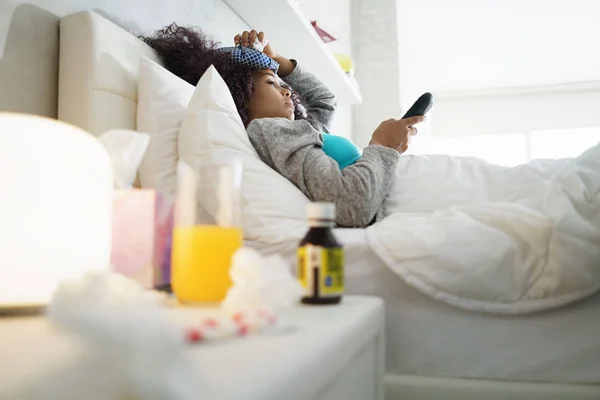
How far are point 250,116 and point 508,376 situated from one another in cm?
96

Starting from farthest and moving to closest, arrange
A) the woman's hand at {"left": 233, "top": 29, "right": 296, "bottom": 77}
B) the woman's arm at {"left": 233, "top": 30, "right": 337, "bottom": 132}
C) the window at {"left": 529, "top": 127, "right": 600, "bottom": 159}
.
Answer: the window at {"left": 529, "top": 127, "right": 600, "bottom": 159}, the woman's arm at {"left": 233, "top": 30, "right": 337, "bottom": 132}, the woman's hand at {"left": 233, "top": 29, "right": 296, "bottom": 77}

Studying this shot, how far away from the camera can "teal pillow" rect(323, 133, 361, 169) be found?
1.28m

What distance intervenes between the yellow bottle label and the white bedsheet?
24 cm

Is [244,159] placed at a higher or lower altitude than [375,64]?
lower

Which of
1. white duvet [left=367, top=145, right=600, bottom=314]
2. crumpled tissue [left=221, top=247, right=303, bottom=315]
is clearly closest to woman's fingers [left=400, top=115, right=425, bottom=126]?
white duvet [left=367, top=145, right=600, bottom=314]

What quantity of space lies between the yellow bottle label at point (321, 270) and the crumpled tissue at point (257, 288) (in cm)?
6

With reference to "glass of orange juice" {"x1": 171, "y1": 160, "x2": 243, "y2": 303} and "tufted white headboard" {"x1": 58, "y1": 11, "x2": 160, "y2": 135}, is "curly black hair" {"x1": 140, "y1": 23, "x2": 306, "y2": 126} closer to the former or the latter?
"tufted white headboard" {"x1": 58, "y1": 11, "x2": 160, "y2": 135}

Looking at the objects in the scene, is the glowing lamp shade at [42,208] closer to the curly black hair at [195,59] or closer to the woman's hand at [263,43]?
the curly black hair at [195,59]

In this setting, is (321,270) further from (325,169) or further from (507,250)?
(325,169)

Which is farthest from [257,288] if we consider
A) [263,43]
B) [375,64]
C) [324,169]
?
[375,64]

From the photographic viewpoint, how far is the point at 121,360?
0.26 meters

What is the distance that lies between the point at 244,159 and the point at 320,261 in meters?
0.45

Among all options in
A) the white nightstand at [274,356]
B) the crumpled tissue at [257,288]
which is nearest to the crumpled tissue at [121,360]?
the white nightstand at [274,356]

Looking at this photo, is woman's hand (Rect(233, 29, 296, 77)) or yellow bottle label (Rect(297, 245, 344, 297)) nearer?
yellow bottle label (Rect(297, 245, 344, 297))
